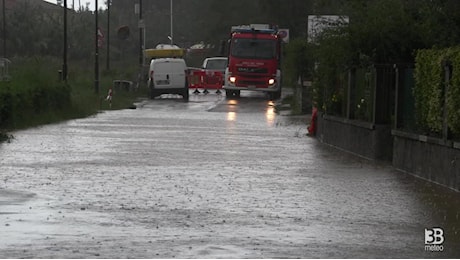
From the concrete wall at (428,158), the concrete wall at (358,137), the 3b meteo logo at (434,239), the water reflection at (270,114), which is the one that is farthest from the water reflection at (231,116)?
the 3b meteo logo at (434,239)

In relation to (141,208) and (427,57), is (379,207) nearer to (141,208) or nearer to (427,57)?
(141,208)

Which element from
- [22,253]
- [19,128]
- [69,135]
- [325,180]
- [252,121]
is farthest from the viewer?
[252,121]

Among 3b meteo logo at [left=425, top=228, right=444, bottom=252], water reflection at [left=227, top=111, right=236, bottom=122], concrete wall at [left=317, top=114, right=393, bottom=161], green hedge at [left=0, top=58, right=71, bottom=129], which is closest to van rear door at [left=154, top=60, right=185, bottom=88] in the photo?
water reflection at [left=227, top=111, right=236, bottom=122]

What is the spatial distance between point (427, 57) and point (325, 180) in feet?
9.37

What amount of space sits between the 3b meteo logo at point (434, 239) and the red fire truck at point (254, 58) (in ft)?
141

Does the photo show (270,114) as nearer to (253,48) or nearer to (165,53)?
(253,48)

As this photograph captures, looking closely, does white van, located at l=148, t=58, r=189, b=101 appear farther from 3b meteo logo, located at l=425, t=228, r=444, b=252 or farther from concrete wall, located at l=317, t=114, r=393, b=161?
3b meteo logo, located at l=425, t=228, r=444, b=252

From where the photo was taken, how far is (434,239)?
1246 cm

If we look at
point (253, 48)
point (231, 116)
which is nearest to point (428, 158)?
point (231, 116)

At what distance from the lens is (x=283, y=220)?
13625mm

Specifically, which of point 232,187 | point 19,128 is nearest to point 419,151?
point 232,187

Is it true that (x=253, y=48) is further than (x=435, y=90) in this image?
Yes

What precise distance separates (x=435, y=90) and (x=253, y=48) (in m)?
37.6

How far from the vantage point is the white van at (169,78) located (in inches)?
2140
